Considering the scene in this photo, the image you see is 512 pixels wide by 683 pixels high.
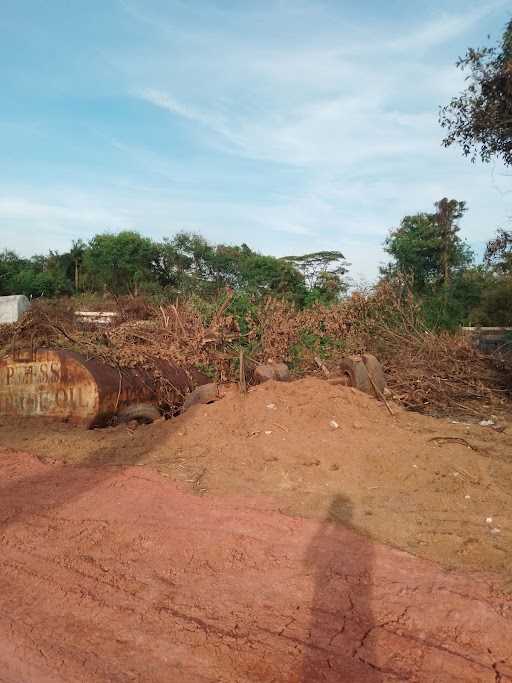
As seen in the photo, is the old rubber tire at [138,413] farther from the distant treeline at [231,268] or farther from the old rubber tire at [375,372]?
the distant treeline at [231,268]

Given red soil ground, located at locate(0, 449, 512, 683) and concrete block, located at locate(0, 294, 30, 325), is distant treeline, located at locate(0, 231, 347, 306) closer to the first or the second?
concrete block, located at locate(0, 294, 30, 325)

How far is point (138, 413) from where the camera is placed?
29.3 ft

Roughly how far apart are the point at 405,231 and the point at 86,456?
27972mm

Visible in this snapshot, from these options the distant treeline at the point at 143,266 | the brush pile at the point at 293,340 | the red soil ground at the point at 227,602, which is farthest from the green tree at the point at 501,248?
the distant treeline at the point at 143,266

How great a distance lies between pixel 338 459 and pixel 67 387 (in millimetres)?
4373

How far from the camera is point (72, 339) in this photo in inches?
368

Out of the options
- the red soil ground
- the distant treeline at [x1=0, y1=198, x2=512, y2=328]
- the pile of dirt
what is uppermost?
the distant treeline at [x1=0, y1=198, x2=512, y2=328]

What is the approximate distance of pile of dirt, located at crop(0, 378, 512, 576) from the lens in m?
4.58

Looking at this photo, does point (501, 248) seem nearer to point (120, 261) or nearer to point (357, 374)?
point (357, 374)

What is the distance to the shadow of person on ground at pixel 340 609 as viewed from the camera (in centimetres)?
279

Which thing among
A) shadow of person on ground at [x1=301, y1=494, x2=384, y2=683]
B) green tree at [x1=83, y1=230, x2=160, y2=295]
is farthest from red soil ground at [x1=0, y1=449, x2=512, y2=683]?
green tree at [x1=83, y1=230, x2=160, y2=295]

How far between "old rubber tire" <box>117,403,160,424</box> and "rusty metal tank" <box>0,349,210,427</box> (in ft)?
0.22

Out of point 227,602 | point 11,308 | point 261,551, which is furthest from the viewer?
point 11,308

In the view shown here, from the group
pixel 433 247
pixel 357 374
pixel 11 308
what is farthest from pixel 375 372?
pixel 433 247
